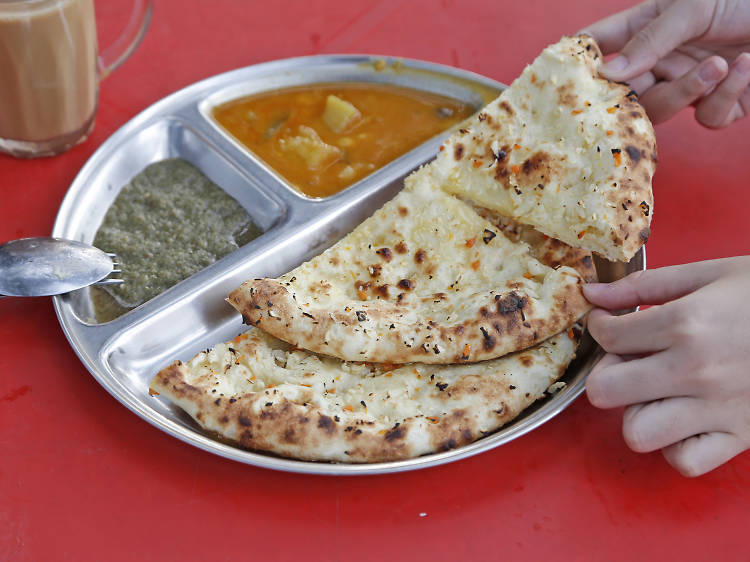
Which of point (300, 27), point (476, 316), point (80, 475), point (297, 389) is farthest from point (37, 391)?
point (300, 27)

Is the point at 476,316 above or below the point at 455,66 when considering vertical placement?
below

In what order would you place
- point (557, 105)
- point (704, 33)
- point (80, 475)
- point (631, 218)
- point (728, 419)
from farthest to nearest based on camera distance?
1. point (704, 33)
2. point (557, 105)
3. point (631, 218)
4. point (80, 475)
5. point (728, 419)

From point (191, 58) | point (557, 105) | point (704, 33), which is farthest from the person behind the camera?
point (191, 58)

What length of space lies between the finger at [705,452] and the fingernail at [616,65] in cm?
142

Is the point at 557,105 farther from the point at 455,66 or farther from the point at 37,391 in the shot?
the point at 37,391

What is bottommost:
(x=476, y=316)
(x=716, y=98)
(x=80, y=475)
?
(x=80, y=475)

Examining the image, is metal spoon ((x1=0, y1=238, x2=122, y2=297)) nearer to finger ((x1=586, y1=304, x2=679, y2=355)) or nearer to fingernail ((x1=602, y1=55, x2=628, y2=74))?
finger ((x1=586, y1=304, x2=679, y2=355))

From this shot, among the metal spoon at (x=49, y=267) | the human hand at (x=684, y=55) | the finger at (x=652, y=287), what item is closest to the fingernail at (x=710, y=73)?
the human hand at (x=684, y=55)

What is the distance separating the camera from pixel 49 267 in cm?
256

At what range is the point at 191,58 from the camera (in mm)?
3766

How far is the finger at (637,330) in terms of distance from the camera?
2088mm

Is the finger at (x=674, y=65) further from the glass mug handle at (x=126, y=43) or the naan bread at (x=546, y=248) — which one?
the glass mug handle at (x=126, y=43)

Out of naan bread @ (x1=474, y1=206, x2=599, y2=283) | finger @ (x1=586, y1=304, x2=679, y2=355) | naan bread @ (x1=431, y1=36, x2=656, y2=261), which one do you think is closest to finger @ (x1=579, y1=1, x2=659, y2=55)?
naan bread @ (x1=431, y1=36, x2=656, y2=261)

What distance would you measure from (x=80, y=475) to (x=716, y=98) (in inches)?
113
